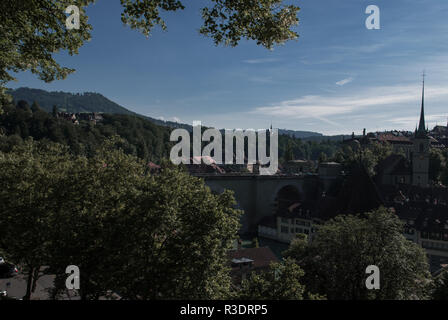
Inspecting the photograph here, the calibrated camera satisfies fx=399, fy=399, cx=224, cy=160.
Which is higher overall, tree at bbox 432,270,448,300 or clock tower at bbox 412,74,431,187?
clock tower at bbox 412,74,431,187

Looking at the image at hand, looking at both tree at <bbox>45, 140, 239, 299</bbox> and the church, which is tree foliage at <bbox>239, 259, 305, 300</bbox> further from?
the church

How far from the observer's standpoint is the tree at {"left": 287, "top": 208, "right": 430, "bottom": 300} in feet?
64.4

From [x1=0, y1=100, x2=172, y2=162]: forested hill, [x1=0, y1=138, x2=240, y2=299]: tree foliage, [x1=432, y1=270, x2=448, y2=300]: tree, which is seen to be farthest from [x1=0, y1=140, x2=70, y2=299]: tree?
[x1=0, y1=100, x2=172, y2=162]: forested hill

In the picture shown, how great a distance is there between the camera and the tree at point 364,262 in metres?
19.6

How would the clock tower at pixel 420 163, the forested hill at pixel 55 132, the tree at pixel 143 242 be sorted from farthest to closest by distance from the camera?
the forested hill at pixel 55 132 < the clock tower at pixel 420 163 < the tree at pixel 143 242

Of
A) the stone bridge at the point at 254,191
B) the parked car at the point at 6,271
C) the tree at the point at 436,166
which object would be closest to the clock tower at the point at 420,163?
the tree at the point at 436,166

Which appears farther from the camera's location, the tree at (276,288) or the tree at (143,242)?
the tree at (143,242)

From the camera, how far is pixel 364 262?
2023 cm

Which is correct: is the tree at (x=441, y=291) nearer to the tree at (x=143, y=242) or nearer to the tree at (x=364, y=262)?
the tree at (x=364, y=262)

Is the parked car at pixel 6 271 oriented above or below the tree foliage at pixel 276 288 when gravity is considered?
below

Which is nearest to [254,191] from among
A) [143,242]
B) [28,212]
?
[28,212]

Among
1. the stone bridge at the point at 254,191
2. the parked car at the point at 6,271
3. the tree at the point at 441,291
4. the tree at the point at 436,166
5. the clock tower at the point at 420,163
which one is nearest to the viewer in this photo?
the tree at the point at 441,291
